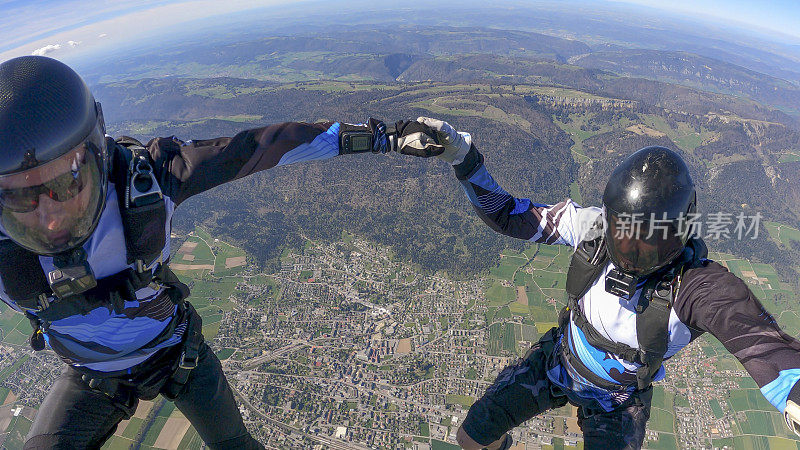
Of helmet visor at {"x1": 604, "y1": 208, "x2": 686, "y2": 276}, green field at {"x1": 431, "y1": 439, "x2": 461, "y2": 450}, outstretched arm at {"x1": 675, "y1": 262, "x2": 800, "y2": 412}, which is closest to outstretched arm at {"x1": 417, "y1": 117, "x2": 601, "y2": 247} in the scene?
helmet visor at {"x1": 604, "y1": 208, "x2": 686, "y2": 276}

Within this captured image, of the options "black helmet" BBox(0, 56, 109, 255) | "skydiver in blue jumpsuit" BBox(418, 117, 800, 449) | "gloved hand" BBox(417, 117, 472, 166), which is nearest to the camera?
"black helmet" BBox(0, 56, 109, 255)

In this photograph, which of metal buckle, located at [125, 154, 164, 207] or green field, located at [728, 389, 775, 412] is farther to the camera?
green field, located at [728, 389, 775, 412]

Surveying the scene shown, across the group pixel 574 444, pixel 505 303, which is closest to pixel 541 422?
pixel 574 444

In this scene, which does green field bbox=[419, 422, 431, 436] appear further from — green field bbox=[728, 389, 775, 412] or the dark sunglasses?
the dark sunglasses

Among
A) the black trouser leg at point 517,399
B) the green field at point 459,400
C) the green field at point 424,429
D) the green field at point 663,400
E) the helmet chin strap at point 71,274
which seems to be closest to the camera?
the helmet chin strap at point 71,274

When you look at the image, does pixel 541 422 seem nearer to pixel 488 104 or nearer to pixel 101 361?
pixel 101 361

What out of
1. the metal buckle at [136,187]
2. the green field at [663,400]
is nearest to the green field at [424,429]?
the green field at [663,400]

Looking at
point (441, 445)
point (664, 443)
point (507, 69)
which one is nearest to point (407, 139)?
point (441, 445)

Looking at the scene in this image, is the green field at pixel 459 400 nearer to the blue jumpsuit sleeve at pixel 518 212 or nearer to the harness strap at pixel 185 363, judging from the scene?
the blue jumpsuit sleeve at pixel 518 212
